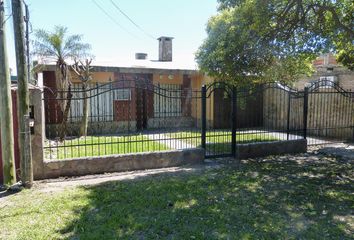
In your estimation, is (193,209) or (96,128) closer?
(193,209)

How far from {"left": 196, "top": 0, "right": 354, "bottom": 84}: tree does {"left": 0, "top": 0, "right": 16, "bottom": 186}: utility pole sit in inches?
210

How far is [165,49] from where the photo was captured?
20672 millimetres

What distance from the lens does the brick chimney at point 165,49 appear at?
808 inches

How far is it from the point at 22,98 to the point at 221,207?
4.03m

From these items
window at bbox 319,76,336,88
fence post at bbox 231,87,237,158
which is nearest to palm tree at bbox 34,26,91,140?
fence post at bbox 231,87,237,158

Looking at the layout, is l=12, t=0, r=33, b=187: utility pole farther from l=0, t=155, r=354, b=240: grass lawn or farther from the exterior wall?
the exterior wall

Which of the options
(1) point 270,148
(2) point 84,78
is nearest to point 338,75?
(1) point 270,148

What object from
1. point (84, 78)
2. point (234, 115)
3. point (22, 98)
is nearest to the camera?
point (22, 98)

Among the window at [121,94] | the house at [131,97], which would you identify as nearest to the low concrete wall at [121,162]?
the house at [131,97]

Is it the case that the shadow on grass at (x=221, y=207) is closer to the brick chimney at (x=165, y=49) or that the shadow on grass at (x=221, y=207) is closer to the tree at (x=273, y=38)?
the tree at (x=273, y=38)

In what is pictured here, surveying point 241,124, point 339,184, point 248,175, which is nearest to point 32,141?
point 248,175

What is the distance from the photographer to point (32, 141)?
6004mm

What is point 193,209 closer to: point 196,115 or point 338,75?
point 196,115

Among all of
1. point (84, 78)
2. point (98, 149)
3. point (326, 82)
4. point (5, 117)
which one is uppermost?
point (84, 78)
